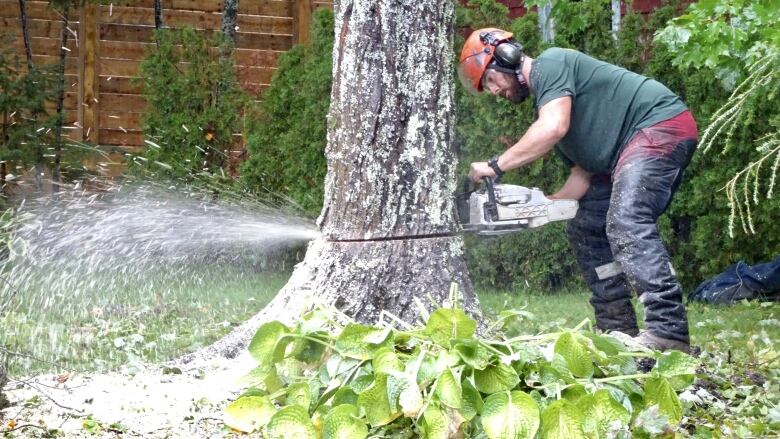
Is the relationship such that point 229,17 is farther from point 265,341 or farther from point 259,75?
point 265,341

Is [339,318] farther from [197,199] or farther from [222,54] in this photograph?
[222,54]

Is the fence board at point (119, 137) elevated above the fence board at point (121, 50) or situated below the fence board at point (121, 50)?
below

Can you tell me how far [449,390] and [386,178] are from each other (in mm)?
1550

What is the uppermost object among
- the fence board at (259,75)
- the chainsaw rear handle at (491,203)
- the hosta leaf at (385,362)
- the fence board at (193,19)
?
the fence board at (193,19)

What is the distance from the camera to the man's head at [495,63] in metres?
5.03

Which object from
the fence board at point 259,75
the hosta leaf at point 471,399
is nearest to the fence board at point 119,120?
the fence board at point 259,75

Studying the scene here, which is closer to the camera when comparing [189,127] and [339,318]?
[339,318]

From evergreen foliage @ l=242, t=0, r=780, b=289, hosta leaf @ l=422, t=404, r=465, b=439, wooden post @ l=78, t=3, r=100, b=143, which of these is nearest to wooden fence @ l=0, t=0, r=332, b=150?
wooden post @ l=78, t=3, r=100, b=143

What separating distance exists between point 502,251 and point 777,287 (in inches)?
87.3

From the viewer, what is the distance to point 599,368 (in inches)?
131

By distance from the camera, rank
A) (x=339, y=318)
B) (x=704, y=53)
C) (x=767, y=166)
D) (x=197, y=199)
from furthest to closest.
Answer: (x=197, y=199)
(x=767, y=166)
(x=704, y=53)
(x=339, y=318)

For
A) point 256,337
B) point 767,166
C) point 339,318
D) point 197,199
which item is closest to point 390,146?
point 339,318

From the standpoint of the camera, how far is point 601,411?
303 centimetres

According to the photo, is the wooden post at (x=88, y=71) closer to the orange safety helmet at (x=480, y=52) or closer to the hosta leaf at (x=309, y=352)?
the orange safety helmet at (x=480, y=52)
